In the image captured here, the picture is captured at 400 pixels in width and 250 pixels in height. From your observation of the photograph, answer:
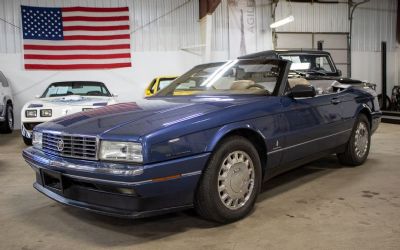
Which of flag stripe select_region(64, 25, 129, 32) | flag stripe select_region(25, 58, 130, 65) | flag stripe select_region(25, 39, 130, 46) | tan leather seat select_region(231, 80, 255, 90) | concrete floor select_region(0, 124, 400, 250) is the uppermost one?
flag stripe select_region(64, 25, 129, 32)

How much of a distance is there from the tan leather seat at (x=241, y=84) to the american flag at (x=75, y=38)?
900 centimetres

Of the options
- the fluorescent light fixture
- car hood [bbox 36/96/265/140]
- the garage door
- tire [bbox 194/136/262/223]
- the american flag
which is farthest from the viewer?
the garage door

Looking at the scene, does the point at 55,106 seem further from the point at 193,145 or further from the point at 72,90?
the point at 193,145

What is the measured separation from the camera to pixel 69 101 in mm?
6516

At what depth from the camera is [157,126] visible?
246 cm

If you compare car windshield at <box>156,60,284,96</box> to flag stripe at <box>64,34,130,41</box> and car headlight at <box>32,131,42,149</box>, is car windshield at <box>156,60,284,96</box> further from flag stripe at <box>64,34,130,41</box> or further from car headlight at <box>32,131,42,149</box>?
flag stripe at <box>64,34,130,41</box>

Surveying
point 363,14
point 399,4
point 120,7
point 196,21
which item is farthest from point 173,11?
point 399,4

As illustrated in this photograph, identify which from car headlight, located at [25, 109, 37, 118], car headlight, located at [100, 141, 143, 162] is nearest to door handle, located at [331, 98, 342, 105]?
car headlight, located at [100, 141, 143, 162]

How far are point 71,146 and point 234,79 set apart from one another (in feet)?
5.28

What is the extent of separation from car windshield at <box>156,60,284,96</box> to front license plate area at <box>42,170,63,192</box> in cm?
139

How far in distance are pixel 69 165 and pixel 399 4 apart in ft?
53.0

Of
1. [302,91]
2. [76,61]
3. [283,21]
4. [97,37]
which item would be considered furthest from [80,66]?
[302,91]

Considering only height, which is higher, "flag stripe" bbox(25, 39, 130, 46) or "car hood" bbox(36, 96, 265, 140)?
"flag stripe" bbox(25, 39, 130, 46)

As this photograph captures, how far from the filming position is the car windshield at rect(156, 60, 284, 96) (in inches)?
135
